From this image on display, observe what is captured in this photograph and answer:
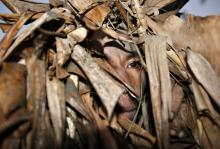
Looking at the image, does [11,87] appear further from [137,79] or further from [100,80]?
[137,79]

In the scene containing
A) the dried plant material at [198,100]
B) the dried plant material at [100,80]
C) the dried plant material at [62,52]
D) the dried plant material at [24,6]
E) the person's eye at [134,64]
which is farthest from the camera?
the dried plant material at [24,6]

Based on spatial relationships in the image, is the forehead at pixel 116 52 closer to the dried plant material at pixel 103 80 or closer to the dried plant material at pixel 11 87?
the dried plant material at pixel 103 80

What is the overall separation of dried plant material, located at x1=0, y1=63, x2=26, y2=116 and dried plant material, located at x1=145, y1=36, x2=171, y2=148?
59 cm

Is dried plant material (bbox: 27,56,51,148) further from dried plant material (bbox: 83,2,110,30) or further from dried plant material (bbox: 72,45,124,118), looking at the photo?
dried plant material (bbox: 83,2,110,30)

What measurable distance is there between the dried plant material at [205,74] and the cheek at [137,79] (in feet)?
0.85

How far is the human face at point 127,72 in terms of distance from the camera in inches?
66.4

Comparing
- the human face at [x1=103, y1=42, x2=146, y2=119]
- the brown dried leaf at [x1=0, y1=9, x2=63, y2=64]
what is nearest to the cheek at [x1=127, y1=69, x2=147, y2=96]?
the human face at [x1=103, y1=42, x2=146, y2=119]

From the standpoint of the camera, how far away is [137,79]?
1788mm

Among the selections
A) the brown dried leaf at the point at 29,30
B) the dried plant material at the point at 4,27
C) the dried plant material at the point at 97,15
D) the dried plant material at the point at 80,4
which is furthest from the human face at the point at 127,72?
the dried plant material at the point at 4,27

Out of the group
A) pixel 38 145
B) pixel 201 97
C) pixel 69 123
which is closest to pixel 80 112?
pixel 69 123

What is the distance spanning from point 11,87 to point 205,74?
96cm

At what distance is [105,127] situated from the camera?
1524 mm

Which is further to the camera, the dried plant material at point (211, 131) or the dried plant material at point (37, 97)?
the dried plant material at point (211, 131)

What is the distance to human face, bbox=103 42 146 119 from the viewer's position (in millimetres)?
1687
